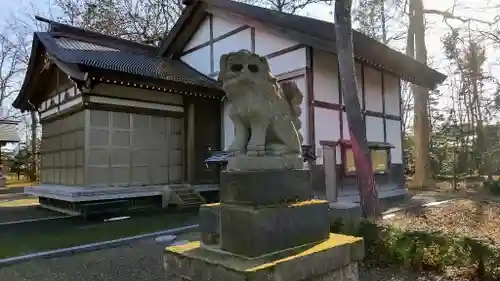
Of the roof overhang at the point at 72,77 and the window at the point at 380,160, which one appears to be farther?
the window at the point at 380,160

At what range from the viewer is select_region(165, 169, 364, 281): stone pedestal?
292 centimetres

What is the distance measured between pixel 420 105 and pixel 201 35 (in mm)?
9952

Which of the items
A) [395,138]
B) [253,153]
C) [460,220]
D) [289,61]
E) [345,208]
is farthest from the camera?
[395,138]

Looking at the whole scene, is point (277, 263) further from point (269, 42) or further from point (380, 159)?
point (380, 159)

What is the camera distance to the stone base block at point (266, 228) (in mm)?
2969

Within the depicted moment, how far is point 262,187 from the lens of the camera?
312cm

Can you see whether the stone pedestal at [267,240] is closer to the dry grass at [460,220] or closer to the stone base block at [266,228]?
the stone base block at [266,228]

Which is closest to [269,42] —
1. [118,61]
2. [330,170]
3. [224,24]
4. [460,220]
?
[224,24]

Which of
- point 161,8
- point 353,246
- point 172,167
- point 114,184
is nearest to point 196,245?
point 353,246

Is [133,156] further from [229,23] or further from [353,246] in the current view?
[353,246]

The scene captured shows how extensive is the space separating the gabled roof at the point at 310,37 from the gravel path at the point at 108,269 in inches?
235

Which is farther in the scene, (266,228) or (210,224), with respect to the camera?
(210,224)

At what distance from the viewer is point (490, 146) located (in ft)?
71.0

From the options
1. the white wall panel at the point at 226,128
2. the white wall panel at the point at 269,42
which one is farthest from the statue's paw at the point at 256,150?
the white wall panel at the point at 226,128
